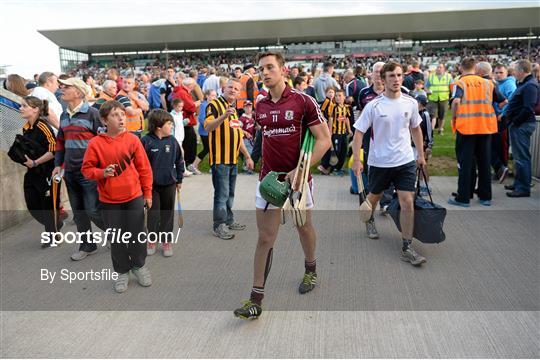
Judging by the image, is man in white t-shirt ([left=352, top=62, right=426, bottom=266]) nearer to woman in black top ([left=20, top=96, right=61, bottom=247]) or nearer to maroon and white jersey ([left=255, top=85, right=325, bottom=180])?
maroon and white jersey ([left=255, top=85, right=325, bottom=180])

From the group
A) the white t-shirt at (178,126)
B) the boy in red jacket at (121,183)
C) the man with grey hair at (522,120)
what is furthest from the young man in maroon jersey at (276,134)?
the white t-shirt at (178,126)

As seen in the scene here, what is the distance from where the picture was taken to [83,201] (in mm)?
5223

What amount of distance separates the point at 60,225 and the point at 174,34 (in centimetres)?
5864

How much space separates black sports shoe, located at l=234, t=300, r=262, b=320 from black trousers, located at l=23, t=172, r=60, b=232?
3.15 meters

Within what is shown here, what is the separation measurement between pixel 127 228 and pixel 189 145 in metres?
5.74

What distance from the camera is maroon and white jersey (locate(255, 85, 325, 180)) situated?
3.52 meters

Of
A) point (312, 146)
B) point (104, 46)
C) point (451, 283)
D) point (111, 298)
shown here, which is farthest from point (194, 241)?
point (104, 46)

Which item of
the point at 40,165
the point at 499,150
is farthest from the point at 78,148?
the point at 499,150

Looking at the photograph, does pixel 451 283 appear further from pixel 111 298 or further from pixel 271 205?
pixel 111 298

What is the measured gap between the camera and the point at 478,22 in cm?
5519

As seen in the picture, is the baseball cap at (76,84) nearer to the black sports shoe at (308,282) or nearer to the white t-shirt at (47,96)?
the white t-shirt at (47,96)

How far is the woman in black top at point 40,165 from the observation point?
17.6 feet

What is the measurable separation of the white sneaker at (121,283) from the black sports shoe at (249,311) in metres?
1.28

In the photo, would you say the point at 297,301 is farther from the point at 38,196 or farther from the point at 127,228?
the point at 38,196
